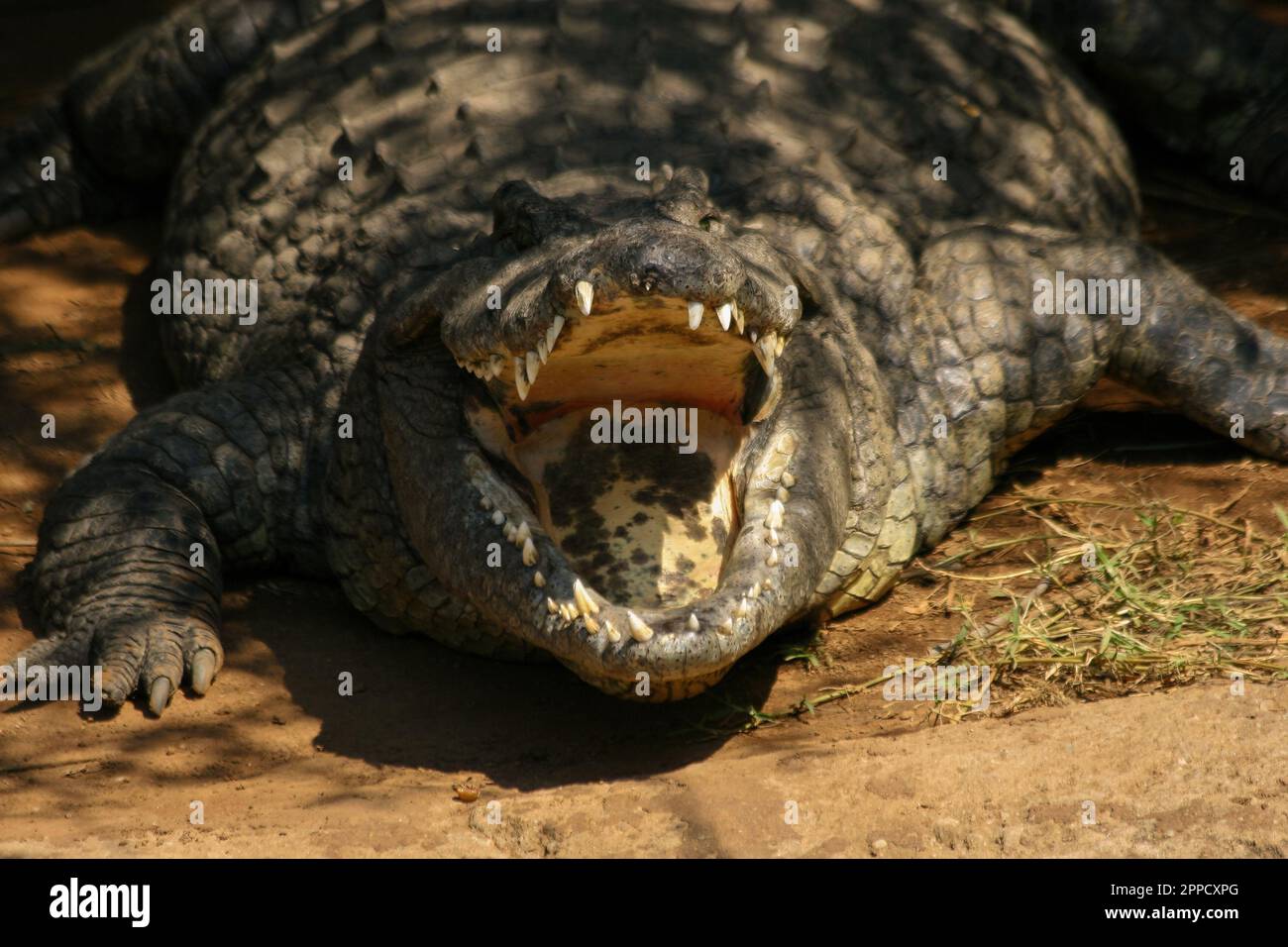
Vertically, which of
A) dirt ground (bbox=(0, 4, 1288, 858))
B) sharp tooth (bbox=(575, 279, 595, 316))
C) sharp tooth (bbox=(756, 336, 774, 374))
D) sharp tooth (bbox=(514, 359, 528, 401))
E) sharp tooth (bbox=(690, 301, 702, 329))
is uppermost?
sharp tooth (bbox=(575, 279, 595, 316))

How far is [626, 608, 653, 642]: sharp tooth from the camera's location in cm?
340

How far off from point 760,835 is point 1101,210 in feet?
11.0

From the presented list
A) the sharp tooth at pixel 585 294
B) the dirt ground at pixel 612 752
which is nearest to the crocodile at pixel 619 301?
the sharp tooth at pixel 585 294

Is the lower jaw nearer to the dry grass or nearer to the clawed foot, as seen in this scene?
the dry grass

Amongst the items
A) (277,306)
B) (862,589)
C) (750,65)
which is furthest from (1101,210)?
(277,306)

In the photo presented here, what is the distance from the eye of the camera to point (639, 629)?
3400mm

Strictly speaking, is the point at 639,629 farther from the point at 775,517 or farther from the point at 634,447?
the point at 634,447

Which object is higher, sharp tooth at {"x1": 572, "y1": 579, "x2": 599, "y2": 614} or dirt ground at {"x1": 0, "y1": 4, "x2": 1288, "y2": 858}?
sharp tooth at {"x1": 572, "y1": 579, "x2": 599, "y2": 614}

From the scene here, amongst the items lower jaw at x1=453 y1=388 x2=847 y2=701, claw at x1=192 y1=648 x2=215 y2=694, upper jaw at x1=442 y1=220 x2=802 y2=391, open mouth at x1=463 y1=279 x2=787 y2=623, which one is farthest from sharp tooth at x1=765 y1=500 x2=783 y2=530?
claw at x1=192 y1=648 x2=215 y2=694

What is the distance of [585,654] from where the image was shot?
11.4 ft

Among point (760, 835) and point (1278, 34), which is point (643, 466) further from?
point (1278, 34)

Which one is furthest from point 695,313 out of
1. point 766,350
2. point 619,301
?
point 766,350

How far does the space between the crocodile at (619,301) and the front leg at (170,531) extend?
1 cm

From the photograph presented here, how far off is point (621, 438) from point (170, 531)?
1.41m
